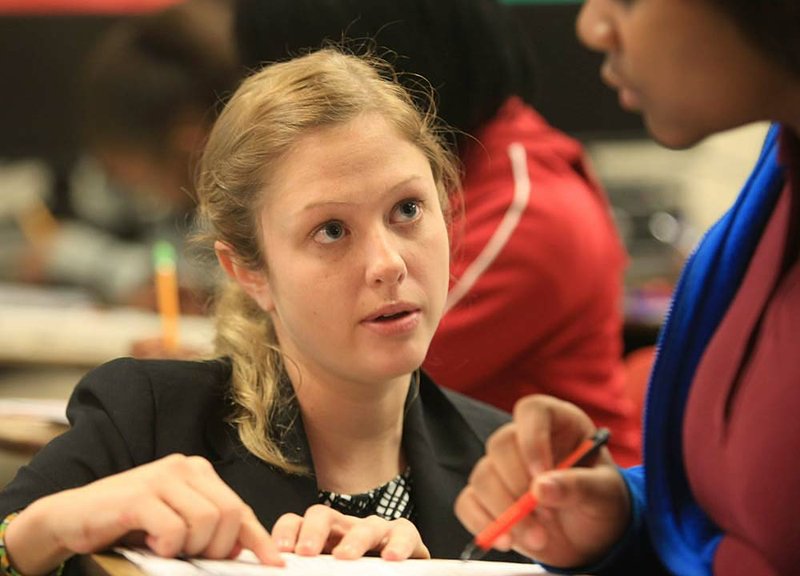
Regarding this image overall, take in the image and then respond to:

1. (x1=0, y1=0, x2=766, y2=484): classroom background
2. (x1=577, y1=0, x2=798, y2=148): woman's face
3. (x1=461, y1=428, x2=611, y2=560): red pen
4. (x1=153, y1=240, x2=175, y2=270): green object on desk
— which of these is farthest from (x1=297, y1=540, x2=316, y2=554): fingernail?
(x1=153, y1=240, x2=175, y2=270): green object on desk

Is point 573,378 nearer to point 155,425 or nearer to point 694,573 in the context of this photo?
point 155,425

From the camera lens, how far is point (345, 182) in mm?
1023

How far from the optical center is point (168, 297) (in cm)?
248

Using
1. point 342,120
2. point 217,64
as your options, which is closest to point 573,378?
point 342,120

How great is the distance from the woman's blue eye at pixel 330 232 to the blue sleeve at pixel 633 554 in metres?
0.30

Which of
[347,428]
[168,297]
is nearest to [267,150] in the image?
[347,428]

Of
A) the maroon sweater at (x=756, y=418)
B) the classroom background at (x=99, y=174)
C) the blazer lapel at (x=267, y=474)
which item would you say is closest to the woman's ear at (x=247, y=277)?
the blazer lapel at (x=267, y=474)

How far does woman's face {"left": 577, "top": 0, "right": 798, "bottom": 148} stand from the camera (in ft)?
2.13

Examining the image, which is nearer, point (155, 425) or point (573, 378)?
point (155, 425)

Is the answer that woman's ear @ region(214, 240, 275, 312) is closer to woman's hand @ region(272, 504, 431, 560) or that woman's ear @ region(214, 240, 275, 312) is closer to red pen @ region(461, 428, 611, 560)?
woman's hand @ region(272, 504, 431, 560)

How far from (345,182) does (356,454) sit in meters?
0.27

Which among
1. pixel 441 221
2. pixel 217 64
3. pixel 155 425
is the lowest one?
pixel 217 64

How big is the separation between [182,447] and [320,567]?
0.85 ft

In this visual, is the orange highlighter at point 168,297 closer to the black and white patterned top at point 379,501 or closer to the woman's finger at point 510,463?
the black and white patterned top at point 379,501
